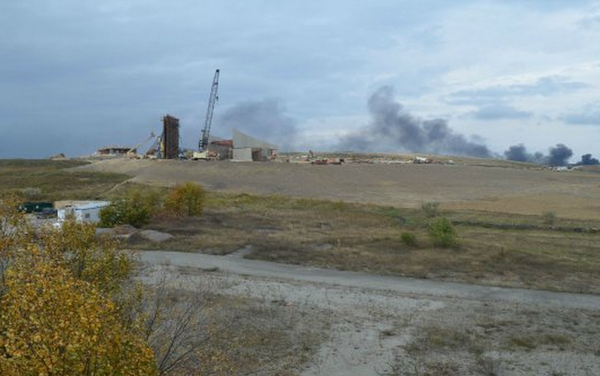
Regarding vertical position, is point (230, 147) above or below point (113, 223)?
above

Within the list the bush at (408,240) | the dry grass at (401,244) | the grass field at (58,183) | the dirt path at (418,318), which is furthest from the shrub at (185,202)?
the grass field at (58,183)

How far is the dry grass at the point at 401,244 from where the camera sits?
94.5ft

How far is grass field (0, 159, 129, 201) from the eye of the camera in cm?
6248

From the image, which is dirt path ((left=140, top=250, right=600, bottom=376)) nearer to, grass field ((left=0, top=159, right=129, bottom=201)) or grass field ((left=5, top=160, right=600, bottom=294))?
grass field ((left=5, top=160, right=600, bottom=294))

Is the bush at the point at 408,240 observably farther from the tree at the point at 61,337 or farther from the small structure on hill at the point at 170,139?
the small structure on hill at the point at 170,139

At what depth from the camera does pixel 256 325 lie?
61.3 feet

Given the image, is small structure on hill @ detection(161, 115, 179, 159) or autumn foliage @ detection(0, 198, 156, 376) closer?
autumn foliage @ detection(0, 198, 156, 376)

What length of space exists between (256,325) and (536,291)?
13.0m

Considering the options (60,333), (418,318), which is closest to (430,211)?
(418,318)

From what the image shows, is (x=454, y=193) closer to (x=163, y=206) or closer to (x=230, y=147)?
(x=163, y=206)

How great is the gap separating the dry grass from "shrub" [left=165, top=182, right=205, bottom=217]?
1.08 metres

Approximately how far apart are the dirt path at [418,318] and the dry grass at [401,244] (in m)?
2.12

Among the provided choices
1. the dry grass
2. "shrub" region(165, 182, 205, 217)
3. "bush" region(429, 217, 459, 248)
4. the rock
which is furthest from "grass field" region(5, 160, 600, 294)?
"shrub" region(165, 182, 205, 217)

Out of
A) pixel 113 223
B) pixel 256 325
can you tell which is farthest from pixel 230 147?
pixel 256 325
